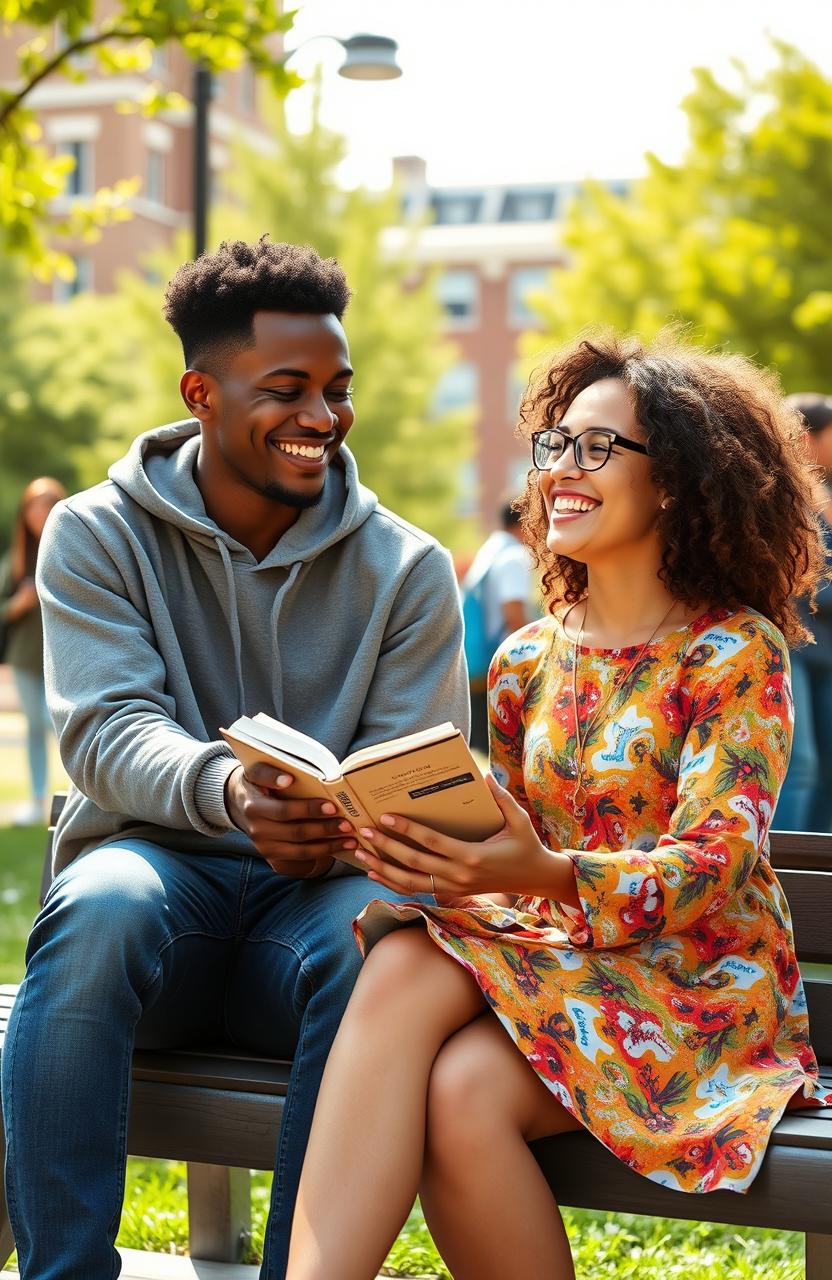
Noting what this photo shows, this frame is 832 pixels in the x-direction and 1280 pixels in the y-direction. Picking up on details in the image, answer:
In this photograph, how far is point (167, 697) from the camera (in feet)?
9.36

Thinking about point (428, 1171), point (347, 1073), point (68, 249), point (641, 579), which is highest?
point (68, 249)

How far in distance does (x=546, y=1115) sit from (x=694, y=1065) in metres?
0.24

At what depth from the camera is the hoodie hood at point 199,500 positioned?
304 cm

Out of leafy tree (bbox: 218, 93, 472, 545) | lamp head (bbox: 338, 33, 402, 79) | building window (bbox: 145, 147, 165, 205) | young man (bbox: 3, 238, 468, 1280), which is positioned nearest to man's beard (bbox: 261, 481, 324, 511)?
young man (bbox: 3, 238, 468, 1280)

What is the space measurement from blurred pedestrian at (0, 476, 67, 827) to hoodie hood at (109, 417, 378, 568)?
220 inches

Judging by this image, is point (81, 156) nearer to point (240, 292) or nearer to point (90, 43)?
point (90, 43)

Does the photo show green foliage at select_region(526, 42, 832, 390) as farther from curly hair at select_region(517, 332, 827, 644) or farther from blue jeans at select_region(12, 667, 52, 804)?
curly hair at select_region(517, 332, 827, 644)

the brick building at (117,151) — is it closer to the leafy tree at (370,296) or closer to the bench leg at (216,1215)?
the leafy tree at (370,296)

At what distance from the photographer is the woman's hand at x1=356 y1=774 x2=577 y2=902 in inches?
91.2

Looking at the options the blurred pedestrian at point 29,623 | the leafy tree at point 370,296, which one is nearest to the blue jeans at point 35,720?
the blurred pedestrian at point 29,623

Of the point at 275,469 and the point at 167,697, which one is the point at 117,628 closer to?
the point at 167,697

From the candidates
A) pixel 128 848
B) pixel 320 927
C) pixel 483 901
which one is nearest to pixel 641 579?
pixel 483 901

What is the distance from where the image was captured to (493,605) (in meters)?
7.43

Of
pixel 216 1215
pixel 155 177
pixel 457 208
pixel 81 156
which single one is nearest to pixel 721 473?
pixel 216 1215
